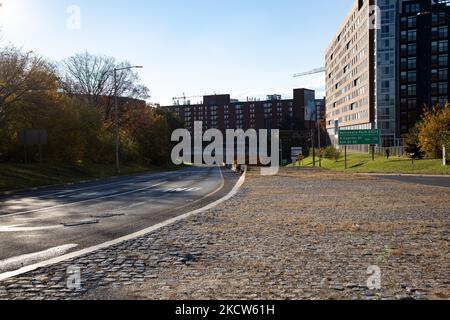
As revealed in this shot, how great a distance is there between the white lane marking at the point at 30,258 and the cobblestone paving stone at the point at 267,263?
0.70 metres

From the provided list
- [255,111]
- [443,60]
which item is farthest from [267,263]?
[255,111]

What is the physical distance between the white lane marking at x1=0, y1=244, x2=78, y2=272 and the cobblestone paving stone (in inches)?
27.6

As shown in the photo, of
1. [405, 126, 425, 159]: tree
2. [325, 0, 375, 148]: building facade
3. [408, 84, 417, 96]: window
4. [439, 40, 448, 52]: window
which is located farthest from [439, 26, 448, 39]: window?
[405, 126, 425, 159]: tree

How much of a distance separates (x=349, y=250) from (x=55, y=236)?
6.30 meters

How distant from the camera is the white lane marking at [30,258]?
684 cm

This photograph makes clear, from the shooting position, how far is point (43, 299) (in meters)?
5.03

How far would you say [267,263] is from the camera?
21.6 ft

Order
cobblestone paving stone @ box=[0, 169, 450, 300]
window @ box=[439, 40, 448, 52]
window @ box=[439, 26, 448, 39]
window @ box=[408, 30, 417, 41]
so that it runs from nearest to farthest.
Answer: cobblestone paving stone @ box=[0, 169, 450, 300], window @ box=[439, 26, 448, 39], window @ box=[439, 40, 448, 52], window @ box=[408, 30, 417, 41]

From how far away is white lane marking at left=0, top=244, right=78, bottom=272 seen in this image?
6.84 meters

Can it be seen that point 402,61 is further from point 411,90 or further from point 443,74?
point 443,74

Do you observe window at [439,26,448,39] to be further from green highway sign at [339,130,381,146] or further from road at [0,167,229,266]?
road at [0,167,229,266]

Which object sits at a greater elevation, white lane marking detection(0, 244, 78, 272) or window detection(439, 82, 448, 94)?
window detection(439, 82, 448, 94)
